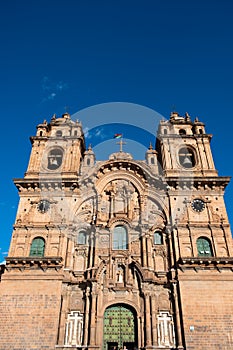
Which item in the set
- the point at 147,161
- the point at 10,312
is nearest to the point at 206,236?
the point at 147,161

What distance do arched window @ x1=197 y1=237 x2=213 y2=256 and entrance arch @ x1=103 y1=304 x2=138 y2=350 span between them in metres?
6.66

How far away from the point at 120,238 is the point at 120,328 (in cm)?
647

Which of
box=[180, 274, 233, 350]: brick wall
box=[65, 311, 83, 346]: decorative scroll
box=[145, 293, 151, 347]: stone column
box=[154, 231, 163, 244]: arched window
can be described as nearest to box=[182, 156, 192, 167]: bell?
box=[154, 231, 163, 244]: arched window

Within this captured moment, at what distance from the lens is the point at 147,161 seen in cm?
2933

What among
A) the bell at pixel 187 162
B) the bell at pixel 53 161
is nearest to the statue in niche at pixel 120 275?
the bell at pixel 187 162

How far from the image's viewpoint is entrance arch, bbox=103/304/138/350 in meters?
20.5

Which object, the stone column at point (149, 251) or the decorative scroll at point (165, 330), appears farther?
the stone column at point (149, 251)

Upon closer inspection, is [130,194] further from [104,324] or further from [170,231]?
[104,324]

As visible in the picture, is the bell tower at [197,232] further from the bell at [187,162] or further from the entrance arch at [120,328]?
the entrance arch at [120,328]

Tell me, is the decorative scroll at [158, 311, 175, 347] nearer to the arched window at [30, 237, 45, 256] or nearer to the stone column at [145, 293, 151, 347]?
the stone column at [145, 293, 151, 347]

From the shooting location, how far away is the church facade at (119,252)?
20312 mm

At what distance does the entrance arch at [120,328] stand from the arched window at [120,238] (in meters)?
4.36

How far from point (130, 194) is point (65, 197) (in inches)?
220

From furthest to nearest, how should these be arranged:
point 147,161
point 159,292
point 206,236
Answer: point 147,161, point 206,236, point 159,292
